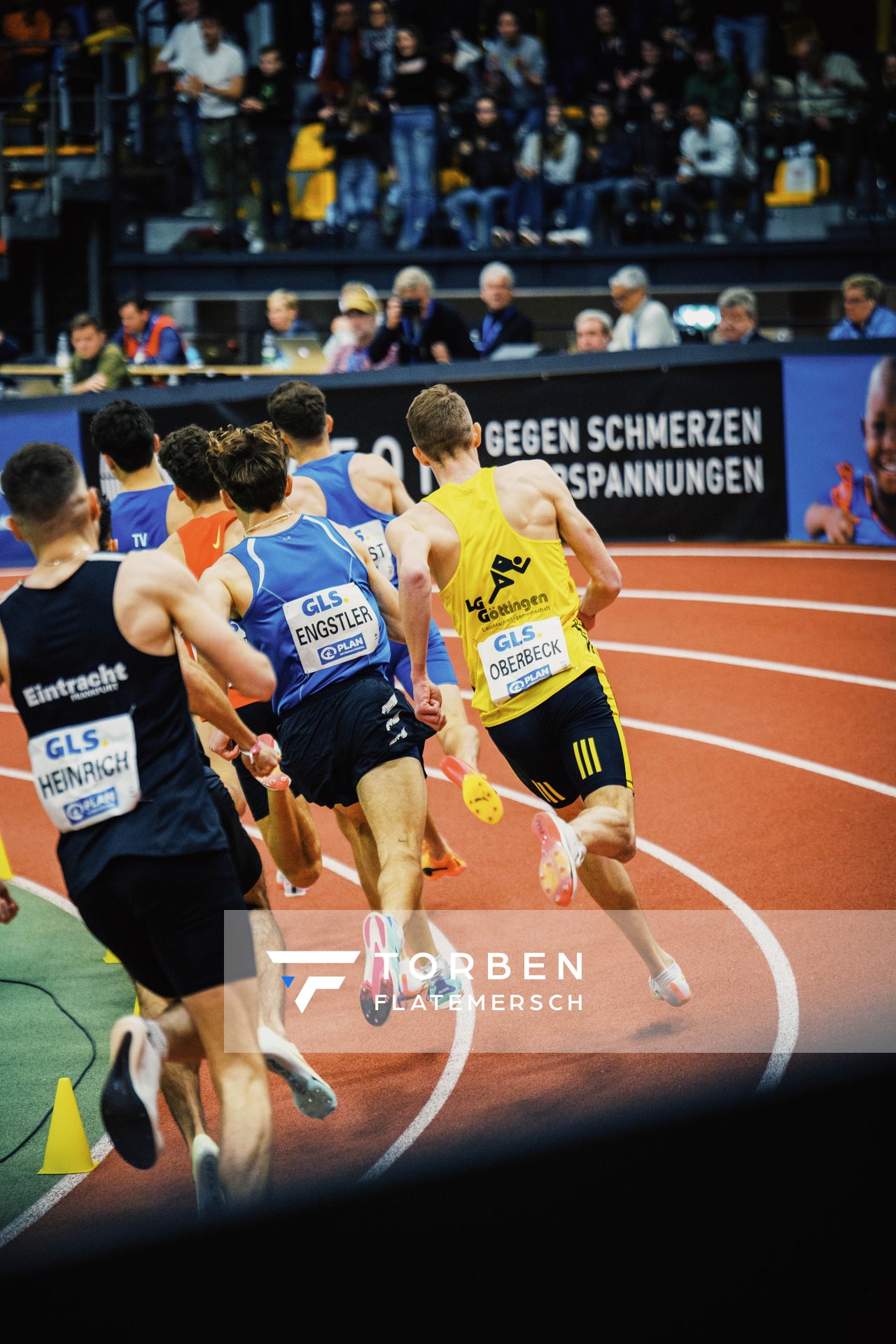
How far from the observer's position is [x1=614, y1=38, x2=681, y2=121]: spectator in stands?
58.7 feet

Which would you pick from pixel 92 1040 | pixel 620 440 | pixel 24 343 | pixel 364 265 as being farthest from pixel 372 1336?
pixel 24 343

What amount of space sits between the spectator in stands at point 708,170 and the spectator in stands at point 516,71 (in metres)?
1.79

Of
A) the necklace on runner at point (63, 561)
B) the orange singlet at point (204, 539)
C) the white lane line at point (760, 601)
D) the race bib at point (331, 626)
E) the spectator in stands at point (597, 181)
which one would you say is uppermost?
the spectator in stands at point (597, 181)

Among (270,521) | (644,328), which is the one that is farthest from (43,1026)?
(644,328)

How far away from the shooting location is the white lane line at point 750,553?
505 inches

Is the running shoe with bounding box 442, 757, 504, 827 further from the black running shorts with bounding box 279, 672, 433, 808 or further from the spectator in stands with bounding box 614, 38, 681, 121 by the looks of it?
the spectator in stands with bounding box 614, 38, 681, 121

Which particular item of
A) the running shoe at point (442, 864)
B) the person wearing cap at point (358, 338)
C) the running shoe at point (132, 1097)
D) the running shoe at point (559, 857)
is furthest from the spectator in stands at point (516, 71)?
the running shoe at point (132, 1097)

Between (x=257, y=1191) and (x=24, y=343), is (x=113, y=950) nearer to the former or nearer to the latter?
(x=257, y=1191)

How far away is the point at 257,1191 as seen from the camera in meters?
3.64

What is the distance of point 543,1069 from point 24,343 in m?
17.6

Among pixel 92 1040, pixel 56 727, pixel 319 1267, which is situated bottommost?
pixel 92 1040

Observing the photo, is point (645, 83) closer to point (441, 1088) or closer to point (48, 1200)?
point (441, 1088)

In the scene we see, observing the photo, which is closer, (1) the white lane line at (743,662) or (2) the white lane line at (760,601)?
(1) the white lane line at (743,662)

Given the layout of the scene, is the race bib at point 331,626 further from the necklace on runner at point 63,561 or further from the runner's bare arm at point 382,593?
the necklace on runner at point 63,561
